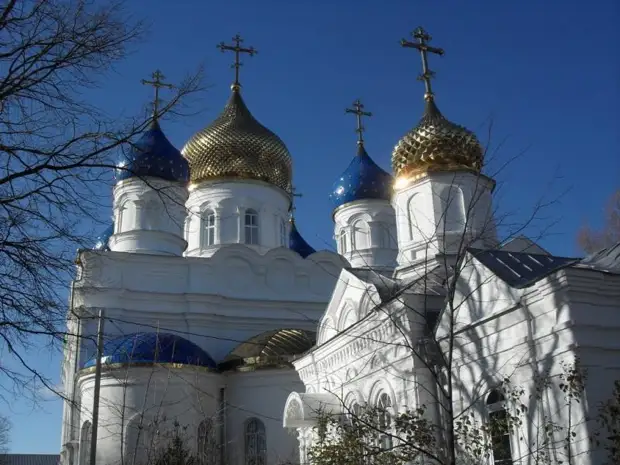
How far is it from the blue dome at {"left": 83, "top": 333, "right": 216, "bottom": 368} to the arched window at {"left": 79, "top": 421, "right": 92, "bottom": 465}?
1.30 meters

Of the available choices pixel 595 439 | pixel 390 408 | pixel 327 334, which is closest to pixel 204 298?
pixel 327 334

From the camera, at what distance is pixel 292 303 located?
61.8 ft

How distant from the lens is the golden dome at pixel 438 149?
43.3 feet

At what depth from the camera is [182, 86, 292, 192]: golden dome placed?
2114 cm

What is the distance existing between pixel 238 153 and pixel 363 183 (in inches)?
172

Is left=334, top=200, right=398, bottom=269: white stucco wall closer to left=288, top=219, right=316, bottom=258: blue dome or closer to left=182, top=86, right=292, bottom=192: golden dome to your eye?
left=182, top=86, right=292, bottom=192: golden dome

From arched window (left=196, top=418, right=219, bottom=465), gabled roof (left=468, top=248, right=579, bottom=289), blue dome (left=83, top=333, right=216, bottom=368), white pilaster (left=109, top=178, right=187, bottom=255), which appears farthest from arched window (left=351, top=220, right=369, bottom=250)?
gabled roof (left=468, top=248, right=579, bottom=289)

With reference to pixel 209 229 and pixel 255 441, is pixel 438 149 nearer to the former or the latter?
pixel 255 441

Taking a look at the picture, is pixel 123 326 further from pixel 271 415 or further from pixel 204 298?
pixel 271 415

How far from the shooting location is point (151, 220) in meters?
19.3

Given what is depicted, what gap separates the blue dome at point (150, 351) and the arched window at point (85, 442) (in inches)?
51.1

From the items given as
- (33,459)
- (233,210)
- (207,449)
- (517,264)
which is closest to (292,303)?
(233,210)

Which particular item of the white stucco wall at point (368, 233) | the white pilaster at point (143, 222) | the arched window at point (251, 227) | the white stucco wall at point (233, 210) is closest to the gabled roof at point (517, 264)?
the white pilaster at point (143, 222)

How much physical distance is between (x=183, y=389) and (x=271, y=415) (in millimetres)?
2094
